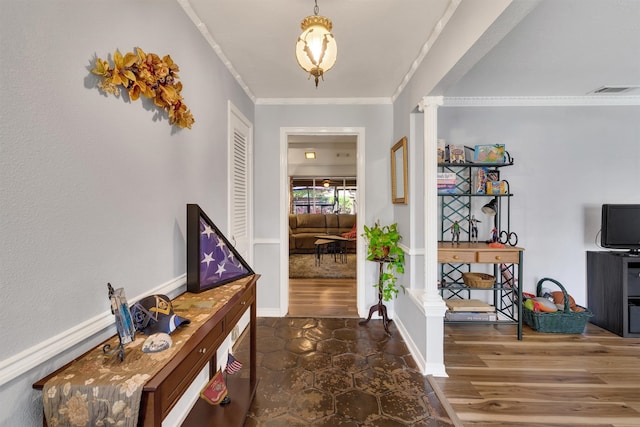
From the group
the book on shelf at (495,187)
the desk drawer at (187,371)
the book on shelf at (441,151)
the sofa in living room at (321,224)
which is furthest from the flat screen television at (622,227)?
the sofa in living room at (321,224)

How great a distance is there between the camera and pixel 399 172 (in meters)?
2.95

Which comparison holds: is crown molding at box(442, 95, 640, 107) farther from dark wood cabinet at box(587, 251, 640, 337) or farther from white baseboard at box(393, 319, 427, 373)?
white baseboard at box(393, 319, 427, 373)

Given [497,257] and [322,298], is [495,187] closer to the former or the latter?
[497,257]

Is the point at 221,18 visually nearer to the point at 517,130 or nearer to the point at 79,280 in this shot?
the point at 79,280

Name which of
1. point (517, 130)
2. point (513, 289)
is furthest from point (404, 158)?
point (513, 289)

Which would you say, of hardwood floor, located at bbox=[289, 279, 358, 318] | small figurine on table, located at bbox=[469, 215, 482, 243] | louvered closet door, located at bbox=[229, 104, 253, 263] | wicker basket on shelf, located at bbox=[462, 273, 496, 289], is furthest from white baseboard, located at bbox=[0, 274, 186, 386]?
small figurine on table, located at bbox=[469, 215, 482, 243]

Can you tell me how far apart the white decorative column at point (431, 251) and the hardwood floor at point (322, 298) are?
1223mm

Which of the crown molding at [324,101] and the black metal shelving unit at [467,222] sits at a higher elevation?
the crown molding at [324,101]

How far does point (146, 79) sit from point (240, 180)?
5.35ft

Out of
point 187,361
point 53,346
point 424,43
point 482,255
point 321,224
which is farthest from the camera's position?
point 321,224

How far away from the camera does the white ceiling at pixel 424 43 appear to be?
1.74m

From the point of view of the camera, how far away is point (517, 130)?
321cm

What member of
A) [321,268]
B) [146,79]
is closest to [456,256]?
[146,79]

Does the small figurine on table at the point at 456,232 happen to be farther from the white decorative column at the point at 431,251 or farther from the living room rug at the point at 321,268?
the living room rug at the point at 321,268
